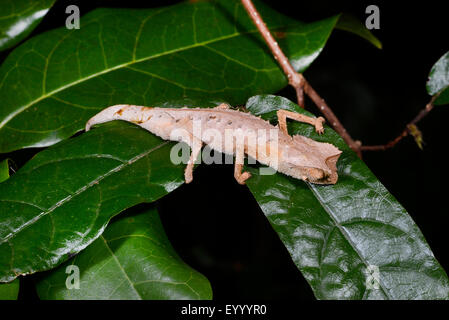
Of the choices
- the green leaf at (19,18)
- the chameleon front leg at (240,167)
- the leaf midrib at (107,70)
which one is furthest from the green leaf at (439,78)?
the green leaf at (19,18)

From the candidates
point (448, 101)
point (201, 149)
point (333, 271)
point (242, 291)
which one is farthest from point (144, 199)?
point (242, 291)

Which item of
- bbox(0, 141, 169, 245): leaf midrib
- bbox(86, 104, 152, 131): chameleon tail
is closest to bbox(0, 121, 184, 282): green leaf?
bbox(0, 141, 169, 245): leaf midrib

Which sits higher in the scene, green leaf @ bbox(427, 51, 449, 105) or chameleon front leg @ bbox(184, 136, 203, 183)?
green leaf @ bbox(427, 51, 449, 105)

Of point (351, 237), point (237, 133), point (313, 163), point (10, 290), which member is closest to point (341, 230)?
point (351, 237)

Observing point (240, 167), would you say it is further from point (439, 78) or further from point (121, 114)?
point (439, 78)

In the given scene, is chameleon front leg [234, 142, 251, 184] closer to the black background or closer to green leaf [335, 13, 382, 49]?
green leaf [335, 13, 382, 49]

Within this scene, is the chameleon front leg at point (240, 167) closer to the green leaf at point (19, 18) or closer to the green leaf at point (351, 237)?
the green leaf at point (351, 237)
